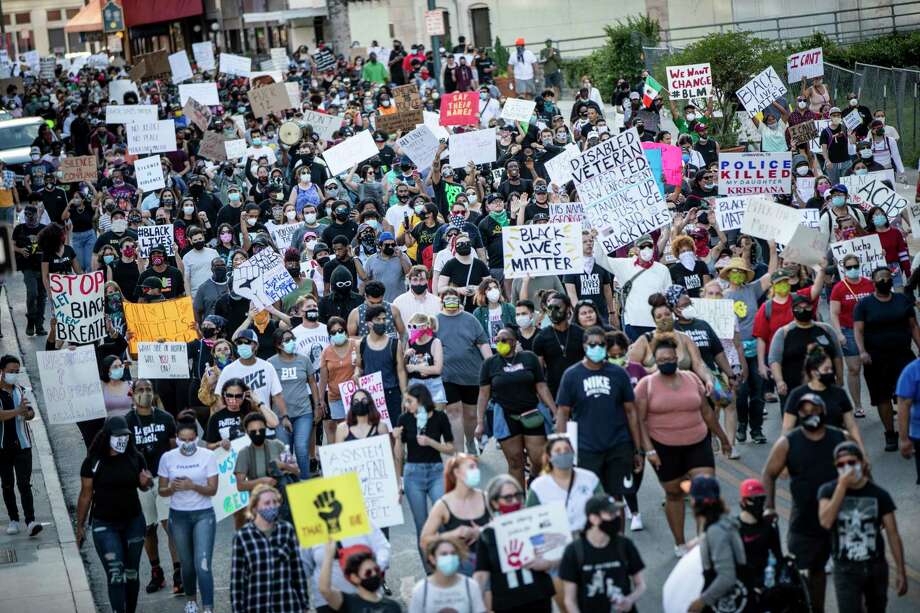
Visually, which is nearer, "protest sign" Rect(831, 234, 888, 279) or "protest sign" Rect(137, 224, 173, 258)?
"protest sign" Rect(831, 234, 888, 279)

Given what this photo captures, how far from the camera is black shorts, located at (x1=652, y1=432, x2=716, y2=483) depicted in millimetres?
11047

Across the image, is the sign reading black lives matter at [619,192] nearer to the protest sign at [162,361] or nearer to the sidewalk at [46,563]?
the protest sign at [162,361]

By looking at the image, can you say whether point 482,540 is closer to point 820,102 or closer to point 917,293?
point 917,293

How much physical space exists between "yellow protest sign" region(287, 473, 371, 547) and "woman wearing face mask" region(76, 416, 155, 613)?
2569 millimetres

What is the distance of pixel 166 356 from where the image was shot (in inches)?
579

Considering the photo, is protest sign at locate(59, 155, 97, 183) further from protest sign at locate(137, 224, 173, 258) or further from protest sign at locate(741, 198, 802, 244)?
protest sign at locate(741, 198, 802, 244)

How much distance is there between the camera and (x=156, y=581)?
12172 millimetres

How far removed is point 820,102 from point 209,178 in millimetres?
9735

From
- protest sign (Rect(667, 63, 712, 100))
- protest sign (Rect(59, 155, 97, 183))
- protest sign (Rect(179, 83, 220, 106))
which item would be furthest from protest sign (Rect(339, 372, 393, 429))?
protest sign (Rect(179, 83, 220, 106))

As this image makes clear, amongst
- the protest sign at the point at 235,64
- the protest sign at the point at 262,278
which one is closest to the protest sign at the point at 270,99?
the protest sign at the point at 235,64

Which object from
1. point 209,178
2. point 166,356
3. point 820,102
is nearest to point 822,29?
point 820,102

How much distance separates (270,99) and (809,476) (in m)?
22.3

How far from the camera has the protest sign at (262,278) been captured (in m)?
15.8

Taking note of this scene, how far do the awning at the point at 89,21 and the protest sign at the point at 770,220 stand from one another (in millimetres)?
67415
